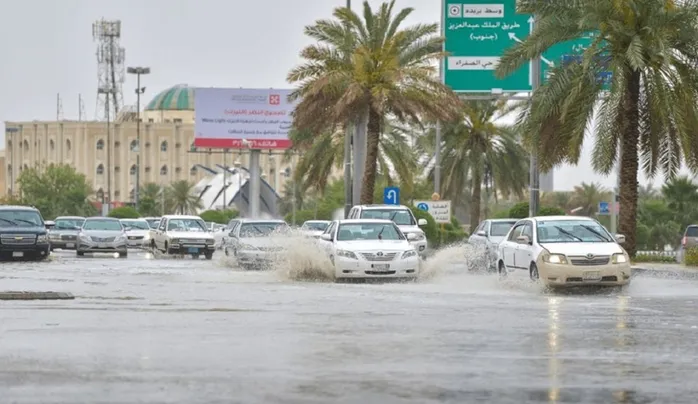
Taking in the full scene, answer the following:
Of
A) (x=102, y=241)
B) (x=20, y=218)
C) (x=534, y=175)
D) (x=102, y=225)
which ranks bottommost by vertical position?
(x=102, y=241)

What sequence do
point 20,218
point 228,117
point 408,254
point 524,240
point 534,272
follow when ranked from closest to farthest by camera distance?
1. point 534,272
2. point 524,240
3. point 408,254
4. point 20,218
5. point 228,117

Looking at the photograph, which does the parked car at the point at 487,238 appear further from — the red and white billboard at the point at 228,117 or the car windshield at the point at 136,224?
the red and white billboard at the point at 228,117

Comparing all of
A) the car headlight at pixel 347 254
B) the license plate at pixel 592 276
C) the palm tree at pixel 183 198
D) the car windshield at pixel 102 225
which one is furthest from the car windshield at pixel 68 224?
the palm tree at pixel 183 198

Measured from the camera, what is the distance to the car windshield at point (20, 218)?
46.7 meters

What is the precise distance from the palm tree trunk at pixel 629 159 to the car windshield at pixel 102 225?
20.9 m

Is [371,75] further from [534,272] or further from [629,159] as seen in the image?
[534,272]

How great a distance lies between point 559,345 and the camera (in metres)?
15.5

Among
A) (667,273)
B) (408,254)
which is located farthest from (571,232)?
(667,273)

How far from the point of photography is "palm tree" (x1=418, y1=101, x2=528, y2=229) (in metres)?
65.6

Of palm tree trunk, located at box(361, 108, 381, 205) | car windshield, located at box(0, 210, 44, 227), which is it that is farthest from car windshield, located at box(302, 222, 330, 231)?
car windshield, located at box(0, 210, 44, 227)

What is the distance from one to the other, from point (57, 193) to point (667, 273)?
127 m

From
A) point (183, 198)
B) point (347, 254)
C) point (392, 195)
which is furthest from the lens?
point (183, 198)

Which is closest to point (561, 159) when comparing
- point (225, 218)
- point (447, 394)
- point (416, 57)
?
point (416, 57)

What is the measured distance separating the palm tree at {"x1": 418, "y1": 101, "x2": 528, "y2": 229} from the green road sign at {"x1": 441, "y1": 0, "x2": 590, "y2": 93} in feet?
52.0
